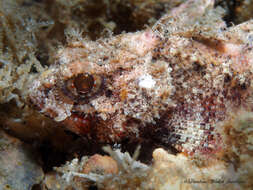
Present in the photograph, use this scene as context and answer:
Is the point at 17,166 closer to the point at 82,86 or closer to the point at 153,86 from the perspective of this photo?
the point at 82,86

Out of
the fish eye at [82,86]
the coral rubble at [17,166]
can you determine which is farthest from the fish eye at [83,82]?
the coral rubble at [17,166]

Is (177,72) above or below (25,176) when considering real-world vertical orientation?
above

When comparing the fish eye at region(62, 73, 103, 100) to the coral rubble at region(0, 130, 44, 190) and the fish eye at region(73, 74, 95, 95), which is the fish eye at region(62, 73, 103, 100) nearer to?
the fish eye at region(73, 74, 95, 95)

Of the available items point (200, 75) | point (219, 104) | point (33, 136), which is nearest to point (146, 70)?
point (200, 75)

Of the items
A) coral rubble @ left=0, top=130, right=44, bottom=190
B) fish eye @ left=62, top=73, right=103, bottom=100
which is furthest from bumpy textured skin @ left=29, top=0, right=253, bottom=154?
coral rubble @ left=0, top=130, right=44, bottom=190

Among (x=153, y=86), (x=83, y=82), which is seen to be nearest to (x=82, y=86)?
(x=83, y=82)

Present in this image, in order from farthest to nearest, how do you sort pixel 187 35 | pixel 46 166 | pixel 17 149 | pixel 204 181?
pixel 46 166 → pixel 17 149 → pixel 187 35 → pixel 204 181

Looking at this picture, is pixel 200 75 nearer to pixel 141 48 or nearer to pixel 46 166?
pixel 141 48
